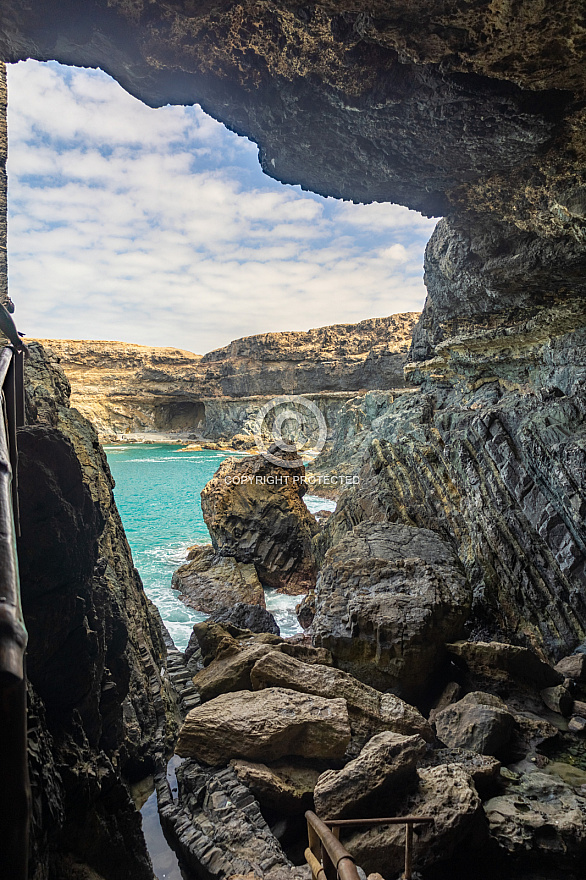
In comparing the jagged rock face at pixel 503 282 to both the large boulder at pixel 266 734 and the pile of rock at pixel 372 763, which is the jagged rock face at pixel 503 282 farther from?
the large boulder at pixel 266 734

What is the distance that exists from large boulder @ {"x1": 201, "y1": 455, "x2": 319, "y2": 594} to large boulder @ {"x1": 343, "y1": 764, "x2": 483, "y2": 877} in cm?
769

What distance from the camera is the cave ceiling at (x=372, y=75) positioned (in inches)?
132

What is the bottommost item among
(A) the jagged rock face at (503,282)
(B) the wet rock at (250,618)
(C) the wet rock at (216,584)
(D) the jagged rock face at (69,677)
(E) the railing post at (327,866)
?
(C) the wet rock at (216,584)

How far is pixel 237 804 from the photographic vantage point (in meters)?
3.18

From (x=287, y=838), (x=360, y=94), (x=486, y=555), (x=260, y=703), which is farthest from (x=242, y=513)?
(x=360, y=94)

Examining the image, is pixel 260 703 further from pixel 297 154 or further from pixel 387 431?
pixel 387 431

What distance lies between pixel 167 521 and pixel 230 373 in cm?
3696

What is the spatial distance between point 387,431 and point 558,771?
9.24 meters

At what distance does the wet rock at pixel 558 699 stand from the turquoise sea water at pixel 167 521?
182 inches

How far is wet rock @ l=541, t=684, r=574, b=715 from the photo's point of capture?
4.55 meters

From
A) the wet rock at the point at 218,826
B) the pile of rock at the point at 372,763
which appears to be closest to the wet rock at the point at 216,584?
the pile of rock at the point at 372,763

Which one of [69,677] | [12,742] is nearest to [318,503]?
[69,677]

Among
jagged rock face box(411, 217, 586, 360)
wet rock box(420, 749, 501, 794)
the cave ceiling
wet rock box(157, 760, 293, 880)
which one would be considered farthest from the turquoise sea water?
the cave ceiling

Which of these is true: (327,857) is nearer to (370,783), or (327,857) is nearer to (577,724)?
(370,783)
